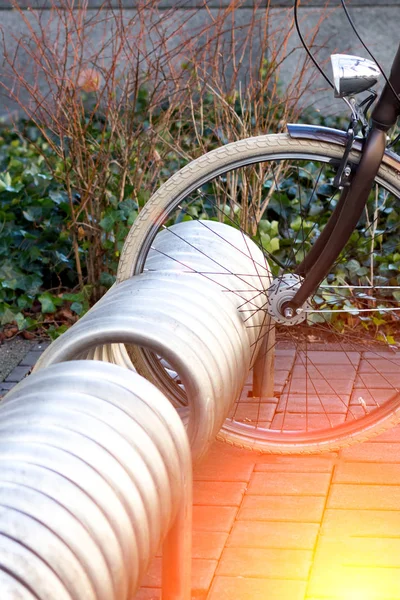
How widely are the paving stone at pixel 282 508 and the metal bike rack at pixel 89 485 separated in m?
0.82

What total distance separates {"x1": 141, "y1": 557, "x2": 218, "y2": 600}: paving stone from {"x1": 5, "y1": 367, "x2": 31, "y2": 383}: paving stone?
5.52 feet

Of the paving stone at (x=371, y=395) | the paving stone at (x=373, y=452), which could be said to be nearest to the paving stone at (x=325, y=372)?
the paving stone at (x=371, y=395)

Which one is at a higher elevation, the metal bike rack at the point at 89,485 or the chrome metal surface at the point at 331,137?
the chrome metal surface at the point at 331,137

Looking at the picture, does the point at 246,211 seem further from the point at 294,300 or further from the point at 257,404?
the point at 294,300

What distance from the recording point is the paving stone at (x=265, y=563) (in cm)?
267

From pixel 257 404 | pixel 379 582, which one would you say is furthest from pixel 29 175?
pixel 379 582

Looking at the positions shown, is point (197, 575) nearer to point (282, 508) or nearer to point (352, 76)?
point (282, 508)

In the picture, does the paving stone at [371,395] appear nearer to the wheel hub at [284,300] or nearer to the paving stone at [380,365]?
the paving stone at [380,365]

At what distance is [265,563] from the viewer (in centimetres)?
273

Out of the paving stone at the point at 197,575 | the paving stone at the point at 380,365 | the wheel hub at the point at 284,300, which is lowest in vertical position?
the paving stone at the point at 380,365

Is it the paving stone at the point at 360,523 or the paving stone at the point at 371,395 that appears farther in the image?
the paving stone at the point at 371,395

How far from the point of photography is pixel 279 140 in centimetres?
309

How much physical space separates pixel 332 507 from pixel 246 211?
1.92 meters

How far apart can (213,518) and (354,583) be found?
23.1 inches
